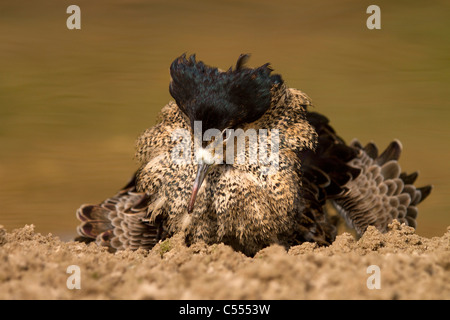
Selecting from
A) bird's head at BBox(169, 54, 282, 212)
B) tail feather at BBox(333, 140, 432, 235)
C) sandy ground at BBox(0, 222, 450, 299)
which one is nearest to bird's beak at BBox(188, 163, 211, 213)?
bird's head at BBox(169, 54, 282, 212)

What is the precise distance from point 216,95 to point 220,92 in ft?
0.05

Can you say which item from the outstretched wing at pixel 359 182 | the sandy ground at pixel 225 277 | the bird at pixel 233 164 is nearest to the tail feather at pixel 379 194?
the outstretched wing at pixel 359 182

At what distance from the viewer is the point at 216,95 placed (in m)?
1.39

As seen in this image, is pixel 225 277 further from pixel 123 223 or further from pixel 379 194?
pixel 379 194

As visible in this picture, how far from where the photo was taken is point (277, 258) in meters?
1.08

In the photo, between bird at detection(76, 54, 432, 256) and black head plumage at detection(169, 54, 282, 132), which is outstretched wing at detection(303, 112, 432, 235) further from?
black head plumage at detection(169, 54, 282, 132)

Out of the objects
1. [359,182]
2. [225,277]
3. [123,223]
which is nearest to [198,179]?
[225,277]

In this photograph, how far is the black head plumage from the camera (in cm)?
138

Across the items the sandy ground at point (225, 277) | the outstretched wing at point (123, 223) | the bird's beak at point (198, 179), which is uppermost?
the bird's beak at point (198, 179)

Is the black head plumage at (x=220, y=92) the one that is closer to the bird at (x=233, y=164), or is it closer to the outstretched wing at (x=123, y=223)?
the bird at (x=233, y=164)

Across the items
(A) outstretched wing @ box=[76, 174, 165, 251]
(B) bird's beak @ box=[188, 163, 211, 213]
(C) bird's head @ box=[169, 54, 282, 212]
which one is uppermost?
(C) bird's head @ box=[169, 54, 282, 212]

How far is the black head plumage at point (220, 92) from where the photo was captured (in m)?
1.38
